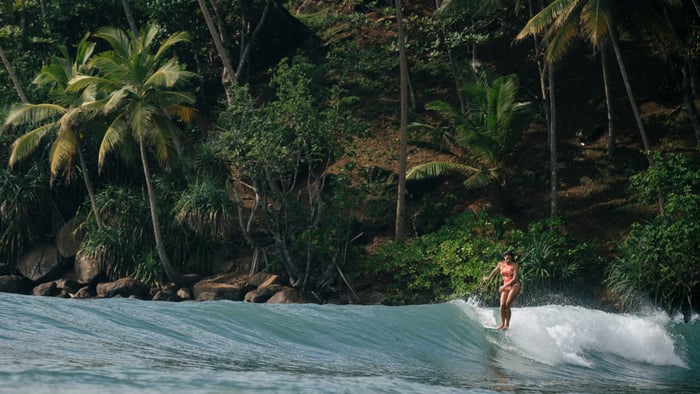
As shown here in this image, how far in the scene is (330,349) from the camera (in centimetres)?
1437

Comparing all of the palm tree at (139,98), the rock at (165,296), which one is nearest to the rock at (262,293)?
the rock at (165,296)

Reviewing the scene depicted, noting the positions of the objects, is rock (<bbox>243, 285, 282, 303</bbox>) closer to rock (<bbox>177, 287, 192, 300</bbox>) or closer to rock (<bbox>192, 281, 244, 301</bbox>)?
rock (<bbox>192, 281, 244, 301</bbox>)

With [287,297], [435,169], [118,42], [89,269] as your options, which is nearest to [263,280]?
[287,297]

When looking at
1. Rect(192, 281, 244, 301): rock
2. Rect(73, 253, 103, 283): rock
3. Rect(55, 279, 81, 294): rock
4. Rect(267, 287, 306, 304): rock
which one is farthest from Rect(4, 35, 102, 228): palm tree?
Rect(267, 287, 306, 304): rock

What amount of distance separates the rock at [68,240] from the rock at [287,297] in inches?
284

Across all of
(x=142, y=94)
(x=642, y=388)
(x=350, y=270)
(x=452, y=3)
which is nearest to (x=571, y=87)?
(x=452, y=3)

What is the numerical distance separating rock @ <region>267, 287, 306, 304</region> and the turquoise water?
4590 mm

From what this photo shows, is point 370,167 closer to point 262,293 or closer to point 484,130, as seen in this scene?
point 484,130

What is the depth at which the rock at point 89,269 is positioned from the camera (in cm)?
2530

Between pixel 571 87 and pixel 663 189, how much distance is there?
384 inches

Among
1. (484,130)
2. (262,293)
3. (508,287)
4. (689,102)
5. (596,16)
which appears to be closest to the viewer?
(508,287)

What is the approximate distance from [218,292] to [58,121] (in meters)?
6.64

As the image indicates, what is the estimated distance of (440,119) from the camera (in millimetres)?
31188

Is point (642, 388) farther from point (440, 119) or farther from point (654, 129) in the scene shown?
point (440, 119)
